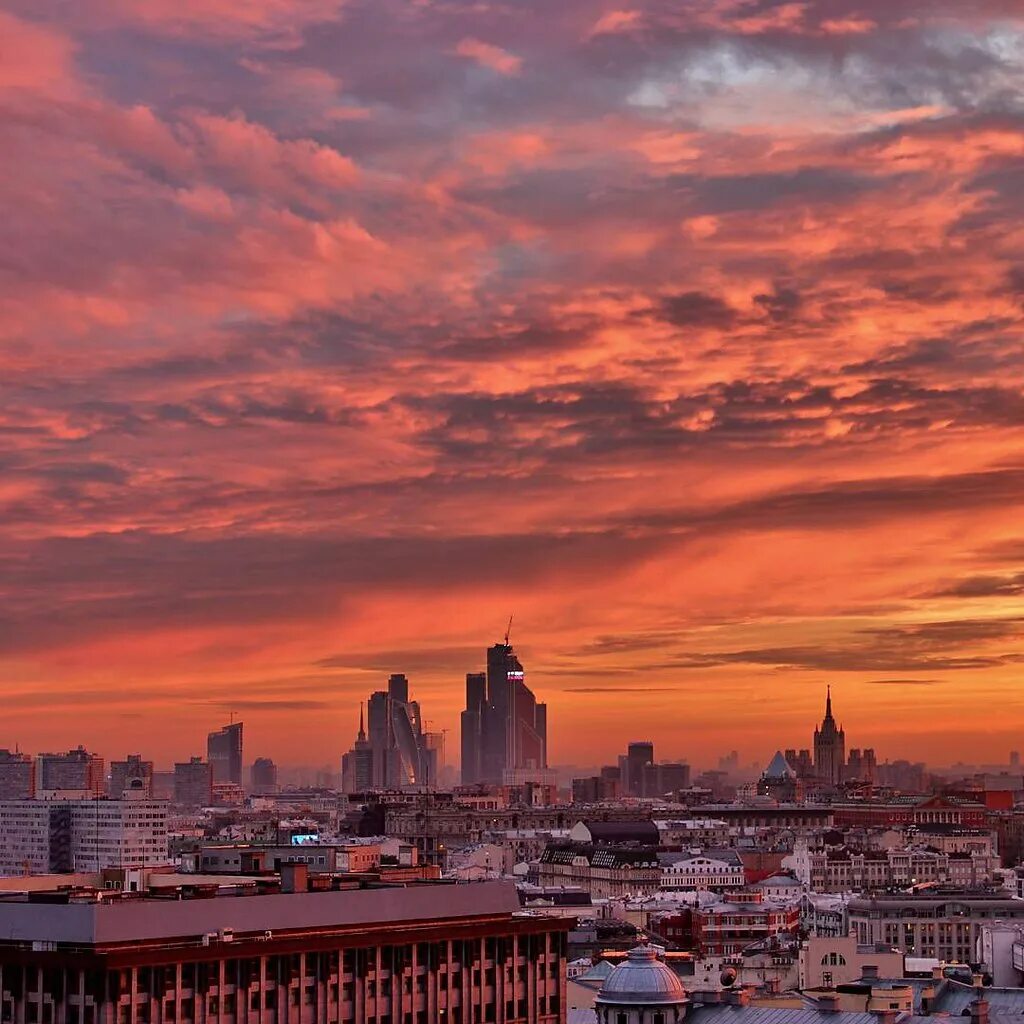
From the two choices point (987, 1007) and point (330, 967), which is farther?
point (987, 1007)

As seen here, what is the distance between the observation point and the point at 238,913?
322 ft

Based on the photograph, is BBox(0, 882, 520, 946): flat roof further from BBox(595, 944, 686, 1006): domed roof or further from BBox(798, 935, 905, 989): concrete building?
BBox(798, 935, 905, 989): concrete building

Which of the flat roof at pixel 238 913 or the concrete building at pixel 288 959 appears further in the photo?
the flat roof at pixel 238 913

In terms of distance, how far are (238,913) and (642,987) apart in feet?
94.3

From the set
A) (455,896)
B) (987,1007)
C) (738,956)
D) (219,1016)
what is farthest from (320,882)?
(738,956)

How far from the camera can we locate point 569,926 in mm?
119062

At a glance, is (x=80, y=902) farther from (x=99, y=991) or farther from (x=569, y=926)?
(x=569, y=926)

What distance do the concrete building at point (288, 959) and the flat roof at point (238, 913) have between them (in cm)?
5

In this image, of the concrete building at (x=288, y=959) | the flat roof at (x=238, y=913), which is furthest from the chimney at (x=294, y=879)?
the flat roof at (x=238, y=913)

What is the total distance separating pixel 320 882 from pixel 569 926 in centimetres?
1288

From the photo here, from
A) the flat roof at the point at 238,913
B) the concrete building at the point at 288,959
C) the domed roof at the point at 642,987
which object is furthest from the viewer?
the domed roof at the point at 642,987

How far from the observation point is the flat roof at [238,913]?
9244 centimetres

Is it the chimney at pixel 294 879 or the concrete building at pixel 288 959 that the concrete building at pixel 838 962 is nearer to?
the concrete building at pixel 288 959

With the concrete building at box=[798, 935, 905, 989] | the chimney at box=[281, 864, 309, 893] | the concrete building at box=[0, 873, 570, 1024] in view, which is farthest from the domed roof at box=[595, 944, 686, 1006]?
the concrete building at box=[798, 935, 905, 989]
